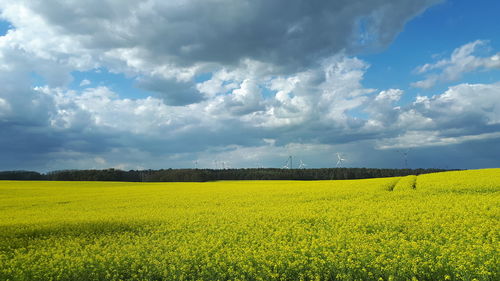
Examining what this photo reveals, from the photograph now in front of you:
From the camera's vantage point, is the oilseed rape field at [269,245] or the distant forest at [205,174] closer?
the oilseed rape field at [269,245]

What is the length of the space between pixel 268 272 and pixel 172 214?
17.1 metres

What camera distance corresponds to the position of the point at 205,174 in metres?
112

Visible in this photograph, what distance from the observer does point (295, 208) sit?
2677 cm

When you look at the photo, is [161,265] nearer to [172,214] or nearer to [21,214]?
[172,214]

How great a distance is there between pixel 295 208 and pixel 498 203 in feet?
47.6

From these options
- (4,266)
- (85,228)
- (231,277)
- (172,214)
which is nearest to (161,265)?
(231,277)

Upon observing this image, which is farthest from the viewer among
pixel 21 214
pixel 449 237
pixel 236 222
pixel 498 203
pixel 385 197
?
pixel 385 197

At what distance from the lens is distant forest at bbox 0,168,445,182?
10850cm

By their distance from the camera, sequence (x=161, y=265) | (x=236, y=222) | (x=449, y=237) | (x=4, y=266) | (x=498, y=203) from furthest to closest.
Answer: (x=498, y=203)
(x=236, y=222)
(x=449, y=237)
(x=4, y=266)
(x=161, y=265)

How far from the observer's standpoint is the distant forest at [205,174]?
4272 inches

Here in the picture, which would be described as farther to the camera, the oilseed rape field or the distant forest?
the distant forest

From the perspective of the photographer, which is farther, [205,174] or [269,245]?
[205,174]

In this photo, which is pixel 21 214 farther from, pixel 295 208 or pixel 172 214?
pixel 295 208

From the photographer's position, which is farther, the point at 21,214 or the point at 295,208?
the point at 21,214
